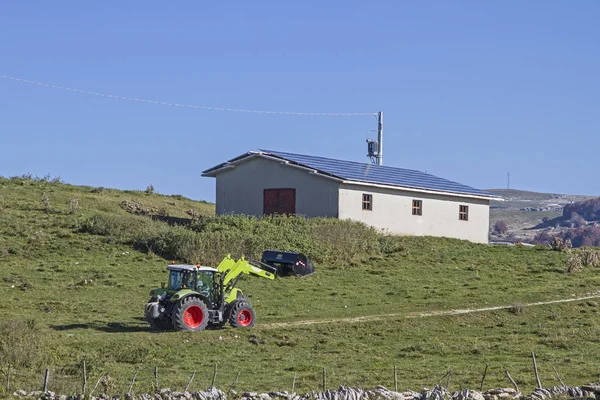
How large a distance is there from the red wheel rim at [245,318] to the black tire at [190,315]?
3.87 feet

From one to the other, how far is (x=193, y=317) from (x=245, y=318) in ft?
5.50

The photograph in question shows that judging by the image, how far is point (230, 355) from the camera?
1027 inches

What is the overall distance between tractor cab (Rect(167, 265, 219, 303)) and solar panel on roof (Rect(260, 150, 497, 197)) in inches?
793

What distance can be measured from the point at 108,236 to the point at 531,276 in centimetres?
1785

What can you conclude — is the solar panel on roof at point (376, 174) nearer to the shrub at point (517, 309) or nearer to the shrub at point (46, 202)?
the shrub at point (46, 202)

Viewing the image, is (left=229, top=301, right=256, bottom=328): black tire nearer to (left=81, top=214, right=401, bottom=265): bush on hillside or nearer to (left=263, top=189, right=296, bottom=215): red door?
(left=81, top=214, right=401, bottom=265): bush on hillside

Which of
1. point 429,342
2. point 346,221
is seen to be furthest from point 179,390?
point 346,221

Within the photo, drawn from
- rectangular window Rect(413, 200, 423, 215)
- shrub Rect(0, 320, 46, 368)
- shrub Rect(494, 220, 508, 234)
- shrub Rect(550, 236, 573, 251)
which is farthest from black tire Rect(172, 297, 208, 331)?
shrub Rect(494, 220, 508, 234)

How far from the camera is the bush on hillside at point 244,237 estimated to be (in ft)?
137

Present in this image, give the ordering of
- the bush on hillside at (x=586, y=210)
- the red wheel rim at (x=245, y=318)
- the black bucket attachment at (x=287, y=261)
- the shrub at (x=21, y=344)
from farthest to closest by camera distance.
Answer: the bush on hillside at (x=586, y=210) → the black bucket attachment at (x=287, y=261) → the red wheel rim at (x=245, y=318) → the shrub at (x=21, y=344)

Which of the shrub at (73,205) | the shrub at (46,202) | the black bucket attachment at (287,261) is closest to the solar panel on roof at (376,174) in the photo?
the shrub at (73,205)

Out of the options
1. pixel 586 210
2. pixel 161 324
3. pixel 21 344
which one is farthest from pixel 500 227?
pixel 21 344

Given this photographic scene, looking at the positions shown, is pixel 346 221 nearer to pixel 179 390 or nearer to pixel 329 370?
pixel 329 370

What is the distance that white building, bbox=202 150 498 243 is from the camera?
4986 cm
